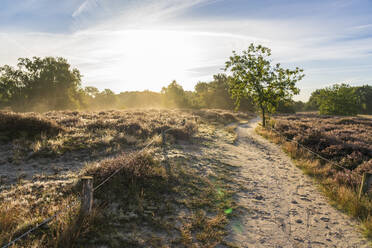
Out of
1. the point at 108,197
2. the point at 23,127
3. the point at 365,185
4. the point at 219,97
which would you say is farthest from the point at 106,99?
the point at 365,185

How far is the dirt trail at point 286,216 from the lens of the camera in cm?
438

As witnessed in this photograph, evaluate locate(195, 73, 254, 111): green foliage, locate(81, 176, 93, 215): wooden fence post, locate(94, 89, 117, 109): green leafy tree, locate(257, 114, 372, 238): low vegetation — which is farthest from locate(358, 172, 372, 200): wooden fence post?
locate(94, 89, 117, 109): green leafy tree

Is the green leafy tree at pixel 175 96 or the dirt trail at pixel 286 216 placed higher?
the green leafy tree at pixel 175 96

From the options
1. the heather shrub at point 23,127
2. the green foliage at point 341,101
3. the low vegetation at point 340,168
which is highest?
the green foliage at point 341,101

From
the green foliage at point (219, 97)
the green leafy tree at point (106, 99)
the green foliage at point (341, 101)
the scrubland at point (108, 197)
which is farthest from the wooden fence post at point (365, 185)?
the green leafy tree at point (106, 99)

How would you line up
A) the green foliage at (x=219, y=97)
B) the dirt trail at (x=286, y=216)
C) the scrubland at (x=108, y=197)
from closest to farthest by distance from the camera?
the scrubland at (x=108, y=197) → the dirt trail at (x=286, y=216) → the green foliage at (x=219, y=97)

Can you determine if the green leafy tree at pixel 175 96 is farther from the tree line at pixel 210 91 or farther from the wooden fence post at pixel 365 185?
the wooden fence post at pixel 365 185

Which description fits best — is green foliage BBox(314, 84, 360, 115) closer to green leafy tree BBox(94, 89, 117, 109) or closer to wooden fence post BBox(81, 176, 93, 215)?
wooden fence post BBox(81, 176, 93, 215)

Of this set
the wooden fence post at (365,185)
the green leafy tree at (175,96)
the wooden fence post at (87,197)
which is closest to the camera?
the wooden fence post at (87,197)

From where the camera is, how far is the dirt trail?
172 inches

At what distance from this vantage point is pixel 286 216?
5.38 metres

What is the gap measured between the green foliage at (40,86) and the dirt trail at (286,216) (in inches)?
2069

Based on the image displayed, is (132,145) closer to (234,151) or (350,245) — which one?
(234,151)

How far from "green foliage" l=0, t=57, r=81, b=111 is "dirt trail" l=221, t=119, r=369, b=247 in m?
52.6
